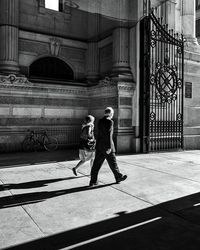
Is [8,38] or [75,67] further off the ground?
[8,38]

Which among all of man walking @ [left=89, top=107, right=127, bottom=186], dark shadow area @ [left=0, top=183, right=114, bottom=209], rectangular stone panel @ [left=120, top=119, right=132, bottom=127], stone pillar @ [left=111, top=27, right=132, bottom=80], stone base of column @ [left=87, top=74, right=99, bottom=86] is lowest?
dark shadow area @ [left=0, top=183, right=114, bottom=209]

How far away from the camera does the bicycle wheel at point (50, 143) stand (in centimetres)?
1306

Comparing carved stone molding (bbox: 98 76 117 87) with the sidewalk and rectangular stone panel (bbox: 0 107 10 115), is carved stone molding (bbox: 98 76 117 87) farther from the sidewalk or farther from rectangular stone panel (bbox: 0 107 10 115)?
the sidewalk

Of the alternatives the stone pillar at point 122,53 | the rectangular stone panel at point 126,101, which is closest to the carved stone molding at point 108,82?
the stone pillar at point 122,53

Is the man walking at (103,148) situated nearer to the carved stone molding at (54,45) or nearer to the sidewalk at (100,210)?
the sidewalk at (100,210)

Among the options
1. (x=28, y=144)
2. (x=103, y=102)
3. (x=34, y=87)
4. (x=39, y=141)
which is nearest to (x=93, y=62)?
(x=103, y=102)

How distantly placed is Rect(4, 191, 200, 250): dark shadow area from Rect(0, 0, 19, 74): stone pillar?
9.96 metres

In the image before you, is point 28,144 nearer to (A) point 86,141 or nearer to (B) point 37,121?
(B) point 37,121

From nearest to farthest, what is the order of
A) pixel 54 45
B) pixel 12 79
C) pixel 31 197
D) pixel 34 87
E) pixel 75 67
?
pixel 31 197 → pixel 12 79 → pixel 34 87 → pixel 54 45 → pixel 75 67

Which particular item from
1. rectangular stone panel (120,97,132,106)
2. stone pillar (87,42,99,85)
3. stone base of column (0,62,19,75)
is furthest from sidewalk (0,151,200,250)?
stone pillar (87,42,99,85)

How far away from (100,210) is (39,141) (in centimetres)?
860

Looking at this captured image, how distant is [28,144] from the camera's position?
41.4ft

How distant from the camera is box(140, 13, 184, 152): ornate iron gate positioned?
1227cm

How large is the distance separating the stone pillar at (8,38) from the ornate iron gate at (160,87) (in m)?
5.81
